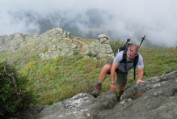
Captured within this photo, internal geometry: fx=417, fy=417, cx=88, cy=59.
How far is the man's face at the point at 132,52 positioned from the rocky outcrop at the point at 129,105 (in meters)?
1.31

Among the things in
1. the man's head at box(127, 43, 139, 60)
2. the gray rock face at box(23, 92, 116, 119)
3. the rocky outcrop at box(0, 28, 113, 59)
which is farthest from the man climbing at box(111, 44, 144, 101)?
the rocky outcrop at box(0, 28, 113, 59)

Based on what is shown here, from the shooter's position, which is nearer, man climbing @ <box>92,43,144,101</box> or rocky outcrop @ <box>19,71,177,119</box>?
rocky outcrop @ <box>19,71,177,119</box>

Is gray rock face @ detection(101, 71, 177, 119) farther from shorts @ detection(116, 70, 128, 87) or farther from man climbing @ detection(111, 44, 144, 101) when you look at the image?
man climbing @ detection(111, 44, 144, 101)

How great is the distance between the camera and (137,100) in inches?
517

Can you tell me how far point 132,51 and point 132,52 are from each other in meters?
0.05

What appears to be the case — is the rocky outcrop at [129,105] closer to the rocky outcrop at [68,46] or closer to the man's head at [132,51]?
the man's head at [132,51]

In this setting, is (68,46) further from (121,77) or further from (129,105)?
(129,105)

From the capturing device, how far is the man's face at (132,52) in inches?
509

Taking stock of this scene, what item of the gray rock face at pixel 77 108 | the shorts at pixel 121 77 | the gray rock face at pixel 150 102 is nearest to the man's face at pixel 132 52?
the shorts at pixel 121 77

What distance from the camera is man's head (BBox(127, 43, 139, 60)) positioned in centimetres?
1293

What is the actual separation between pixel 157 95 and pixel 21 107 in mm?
4884

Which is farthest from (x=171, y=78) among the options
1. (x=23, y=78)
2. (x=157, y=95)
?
(x=23, y=78)

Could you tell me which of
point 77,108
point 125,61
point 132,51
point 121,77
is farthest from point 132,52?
point 77,108

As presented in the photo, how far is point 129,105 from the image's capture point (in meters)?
13.0
